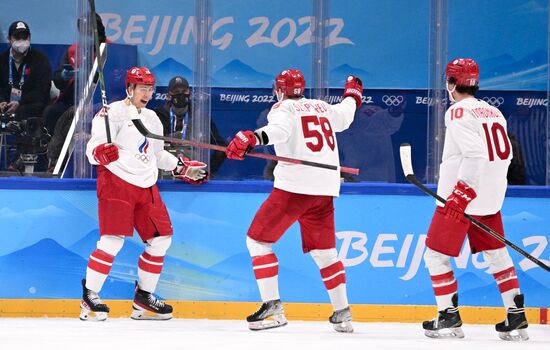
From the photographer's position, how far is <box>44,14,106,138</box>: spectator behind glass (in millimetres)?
6066

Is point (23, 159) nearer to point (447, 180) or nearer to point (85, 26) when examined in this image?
point (85, 26)

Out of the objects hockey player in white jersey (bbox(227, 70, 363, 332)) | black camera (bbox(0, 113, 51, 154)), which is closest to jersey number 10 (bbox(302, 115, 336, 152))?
hockey player in white jersey (bbox(227, 70, 363, 332))

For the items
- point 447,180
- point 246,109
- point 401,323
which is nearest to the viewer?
point 447,180

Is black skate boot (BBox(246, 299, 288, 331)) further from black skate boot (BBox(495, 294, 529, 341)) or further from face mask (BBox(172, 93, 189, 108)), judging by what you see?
face mask (BBox(172, 93, 189, 108))

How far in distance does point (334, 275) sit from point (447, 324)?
0.59 meters

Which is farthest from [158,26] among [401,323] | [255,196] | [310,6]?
[401,323]

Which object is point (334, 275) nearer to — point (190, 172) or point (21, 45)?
point (190, 172)

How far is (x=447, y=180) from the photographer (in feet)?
15.9

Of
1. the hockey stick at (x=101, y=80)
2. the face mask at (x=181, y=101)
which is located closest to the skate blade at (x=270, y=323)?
the hockey stick at (x=101, y=80)

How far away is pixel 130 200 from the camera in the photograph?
5.43 meters

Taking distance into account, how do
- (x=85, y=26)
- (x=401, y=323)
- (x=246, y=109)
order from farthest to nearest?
(x=246, y=109) → (x=85, y=26) → (x=401, y=323)

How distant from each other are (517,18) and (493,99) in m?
0.53

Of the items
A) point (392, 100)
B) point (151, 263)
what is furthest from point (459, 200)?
point (392, 100)

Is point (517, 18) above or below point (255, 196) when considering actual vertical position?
above
